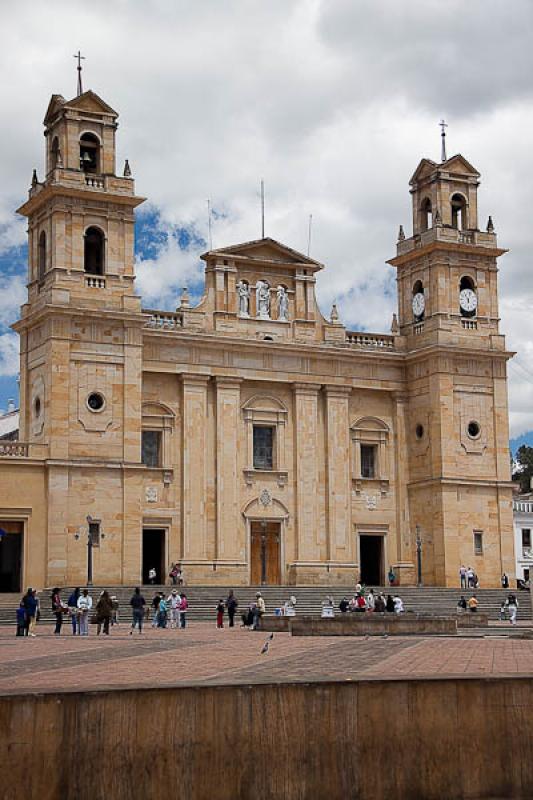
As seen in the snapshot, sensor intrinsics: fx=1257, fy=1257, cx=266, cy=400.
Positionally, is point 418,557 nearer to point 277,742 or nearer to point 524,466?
point 277,742

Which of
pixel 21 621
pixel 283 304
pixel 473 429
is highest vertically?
pixel 283 304

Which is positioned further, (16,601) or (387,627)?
(16,601)

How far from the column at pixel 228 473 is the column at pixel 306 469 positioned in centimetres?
260

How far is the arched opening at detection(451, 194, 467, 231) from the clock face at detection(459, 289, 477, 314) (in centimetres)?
290

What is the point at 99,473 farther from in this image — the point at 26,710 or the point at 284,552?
the point at 26,710

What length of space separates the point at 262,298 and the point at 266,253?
1.86 metres

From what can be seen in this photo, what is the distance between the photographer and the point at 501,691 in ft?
41.5

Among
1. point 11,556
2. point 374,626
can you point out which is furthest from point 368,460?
point 374,626

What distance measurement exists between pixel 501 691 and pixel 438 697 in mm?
684

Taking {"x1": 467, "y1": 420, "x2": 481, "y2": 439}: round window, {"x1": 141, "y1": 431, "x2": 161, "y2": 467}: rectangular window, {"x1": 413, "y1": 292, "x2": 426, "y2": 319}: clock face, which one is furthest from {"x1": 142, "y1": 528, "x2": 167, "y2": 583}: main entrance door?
{"x1": 413, "y1": 292, "x2": 426, "y2": 319}: clock face

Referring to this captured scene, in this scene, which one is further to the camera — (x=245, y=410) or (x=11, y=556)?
(x=245, y=410)

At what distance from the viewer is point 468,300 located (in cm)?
5419

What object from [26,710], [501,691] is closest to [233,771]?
[26,710]

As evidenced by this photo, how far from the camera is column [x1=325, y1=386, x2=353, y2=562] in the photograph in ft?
167
